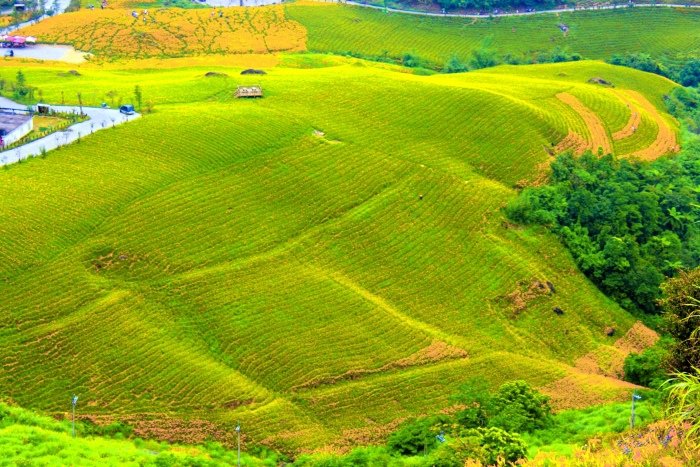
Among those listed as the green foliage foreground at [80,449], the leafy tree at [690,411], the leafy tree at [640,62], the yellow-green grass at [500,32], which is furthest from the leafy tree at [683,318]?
the yellow-green grass at [500,32]

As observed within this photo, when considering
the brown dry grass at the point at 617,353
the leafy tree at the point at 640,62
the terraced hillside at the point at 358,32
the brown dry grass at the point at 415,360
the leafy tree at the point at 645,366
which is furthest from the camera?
the leafy tree at the point at 640,62

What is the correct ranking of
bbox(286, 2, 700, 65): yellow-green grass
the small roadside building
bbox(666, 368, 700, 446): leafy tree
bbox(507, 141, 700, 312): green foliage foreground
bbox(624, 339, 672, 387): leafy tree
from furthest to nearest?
1. bbox(286, 2, 700, 65): yellow-green grass
2. the small roadside building
3. bbox(507, 141, 700, 312): green foliage foreground
4. bbox(624, 339, 672, 387): leafy tree
5. bbox(666, 368, 700, 446): leafy tree

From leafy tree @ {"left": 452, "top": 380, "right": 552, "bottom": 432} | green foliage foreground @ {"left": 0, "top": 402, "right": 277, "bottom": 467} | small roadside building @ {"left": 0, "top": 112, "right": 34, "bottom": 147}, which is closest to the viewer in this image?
green foliage foreground @ {"left": 0, "top": 402, "right": 277, "bottom": 467}

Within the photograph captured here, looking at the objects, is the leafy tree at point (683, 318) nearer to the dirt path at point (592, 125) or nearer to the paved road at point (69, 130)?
the dirt path at point (592, 125)

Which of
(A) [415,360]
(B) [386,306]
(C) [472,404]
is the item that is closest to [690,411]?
(C) [472,404]

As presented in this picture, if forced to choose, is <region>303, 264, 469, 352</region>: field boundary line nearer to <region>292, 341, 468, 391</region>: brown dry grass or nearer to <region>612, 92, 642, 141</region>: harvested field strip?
<region>292, 341, 468, 391</region>: brown dry grass

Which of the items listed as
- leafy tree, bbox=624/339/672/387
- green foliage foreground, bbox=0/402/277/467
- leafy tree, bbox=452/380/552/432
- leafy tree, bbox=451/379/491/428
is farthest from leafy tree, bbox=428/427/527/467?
leafy tree, bbox=624/339/672/387

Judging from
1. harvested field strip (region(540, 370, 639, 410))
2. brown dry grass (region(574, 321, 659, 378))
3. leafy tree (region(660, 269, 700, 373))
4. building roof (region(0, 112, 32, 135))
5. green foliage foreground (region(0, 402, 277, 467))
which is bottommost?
brown dry grass (region(574, 321, 659, 378))

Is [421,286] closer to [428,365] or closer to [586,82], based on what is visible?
[428,365]
